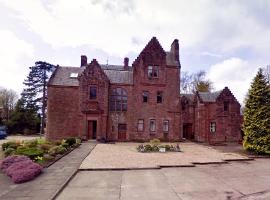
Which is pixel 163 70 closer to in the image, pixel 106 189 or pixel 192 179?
pixel 192 179

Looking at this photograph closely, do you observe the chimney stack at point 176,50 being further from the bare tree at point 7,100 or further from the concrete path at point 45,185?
the bare tree at point 7,100

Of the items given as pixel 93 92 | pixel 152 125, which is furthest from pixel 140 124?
pixel 93 92

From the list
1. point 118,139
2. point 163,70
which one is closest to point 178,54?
point 163,70

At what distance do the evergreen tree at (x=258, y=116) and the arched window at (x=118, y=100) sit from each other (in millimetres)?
16860

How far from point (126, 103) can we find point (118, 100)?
4.07 ft

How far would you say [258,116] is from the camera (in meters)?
28.1

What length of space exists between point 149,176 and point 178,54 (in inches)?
1148

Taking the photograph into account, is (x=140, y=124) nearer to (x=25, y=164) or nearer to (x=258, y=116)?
(x=258, y=116)

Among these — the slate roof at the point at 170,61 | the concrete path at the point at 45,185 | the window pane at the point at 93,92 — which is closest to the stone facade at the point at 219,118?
the slate roof at the point at 170,61

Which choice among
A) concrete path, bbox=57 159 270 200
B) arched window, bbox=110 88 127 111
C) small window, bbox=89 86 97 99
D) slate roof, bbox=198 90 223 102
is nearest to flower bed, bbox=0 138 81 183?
concrete path, bbox=57 159 270 200

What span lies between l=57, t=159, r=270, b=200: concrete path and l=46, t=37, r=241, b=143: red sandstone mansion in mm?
20653

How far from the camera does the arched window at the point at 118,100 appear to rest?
39.0 meters

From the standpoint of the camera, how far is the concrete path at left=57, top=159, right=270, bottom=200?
12.1 metres

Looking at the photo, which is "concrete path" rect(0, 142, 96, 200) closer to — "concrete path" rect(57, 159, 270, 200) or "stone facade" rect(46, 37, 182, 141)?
"concrete path" rect(57, 159, 270, 200)
